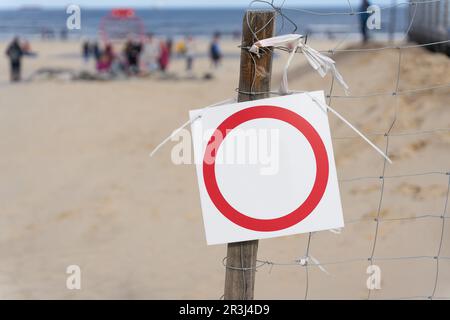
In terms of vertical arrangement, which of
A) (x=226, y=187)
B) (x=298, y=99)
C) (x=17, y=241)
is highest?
(x=298, y=99)

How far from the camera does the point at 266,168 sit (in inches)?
120

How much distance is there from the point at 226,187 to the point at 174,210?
5.31 meters

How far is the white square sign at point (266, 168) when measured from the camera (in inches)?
119

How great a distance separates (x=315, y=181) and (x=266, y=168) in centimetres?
21

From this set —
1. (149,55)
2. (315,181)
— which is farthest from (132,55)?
(315,181)

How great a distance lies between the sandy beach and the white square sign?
6.26 ft

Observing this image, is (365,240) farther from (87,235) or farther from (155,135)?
(155,135)

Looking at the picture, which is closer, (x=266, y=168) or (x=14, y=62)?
(x=266, y=168)

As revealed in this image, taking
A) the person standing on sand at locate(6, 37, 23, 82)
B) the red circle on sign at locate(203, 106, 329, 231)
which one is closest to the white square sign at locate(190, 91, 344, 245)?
the red circle on sign at locate(203, 106, 329, 231)

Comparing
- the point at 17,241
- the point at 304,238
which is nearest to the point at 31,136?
the point at 17,241

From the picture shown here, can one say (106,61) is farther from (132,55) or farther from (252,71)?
(252,71)

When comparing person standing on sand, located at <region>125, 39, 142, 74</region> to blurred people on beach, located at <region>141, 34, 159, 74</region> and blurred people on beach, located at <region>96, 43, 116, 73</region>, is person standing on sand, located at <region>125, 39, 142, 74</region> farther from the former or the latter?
blurred people on beach, located at <region>141, 34, 159, 74</region>

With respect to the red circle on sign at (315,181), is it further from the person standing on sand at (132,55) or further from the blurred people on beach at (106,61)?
the blurred people on beach at (106,61)

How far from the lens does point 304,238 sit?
682 cm
